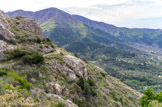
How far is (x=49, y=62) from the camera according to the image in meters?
32.1

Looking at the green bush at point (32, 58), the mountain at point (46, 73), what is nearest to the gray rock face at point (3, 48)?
the mountain at point (46, 73)

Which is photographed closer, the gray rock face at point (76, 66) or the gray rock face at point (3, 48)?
the gray rock face at point (3, 48)

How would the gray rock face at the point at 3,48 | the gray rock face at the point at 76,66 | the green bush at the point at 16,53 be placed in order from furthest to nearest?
the gray rock face at the point at 76,66, the green bush at the point at 16,53, the gray rock face at the point at 3,48

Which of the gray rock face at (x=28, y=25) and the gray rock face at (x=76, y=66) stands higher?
the gray rock face at (x=28, y=25)

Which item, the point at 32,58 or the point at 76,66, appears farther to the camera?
the point at 76,66

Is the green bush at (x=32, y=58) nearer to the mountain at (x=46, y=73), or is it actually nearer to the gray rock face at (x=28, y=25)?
the mountain at (x=46, y=73)

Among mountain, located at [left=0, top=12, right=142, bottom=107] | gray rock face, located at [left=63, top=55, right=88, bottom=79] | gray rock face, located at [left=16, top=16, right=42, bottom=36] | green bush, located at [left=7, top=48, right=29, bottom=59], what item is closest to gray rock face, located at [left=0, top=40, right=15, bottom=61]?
mountain, located at [left=0, top=12, right=142, bottom=107]

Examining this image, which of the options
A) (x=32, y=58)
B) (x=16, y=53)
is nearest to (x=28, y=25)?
(x=16, y=53)

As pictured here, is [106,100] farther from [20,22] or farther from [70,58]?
[20,22]

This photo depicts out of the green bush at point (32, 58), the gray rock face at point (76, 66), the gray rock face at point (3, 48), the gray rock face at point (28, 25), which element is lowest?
the gray rock face at point (76, 66)

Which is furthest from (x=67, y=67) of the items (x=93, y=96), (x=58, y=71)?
(x=93, y=96)

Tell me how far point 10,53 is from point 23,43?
26.1 ft

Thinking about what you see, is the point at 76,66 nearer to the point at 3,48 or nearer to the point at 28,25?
the point at 3,48

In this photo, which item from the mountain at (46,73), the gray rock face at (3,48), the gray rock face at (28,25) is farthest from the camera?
the gray rock face at (28,25)
